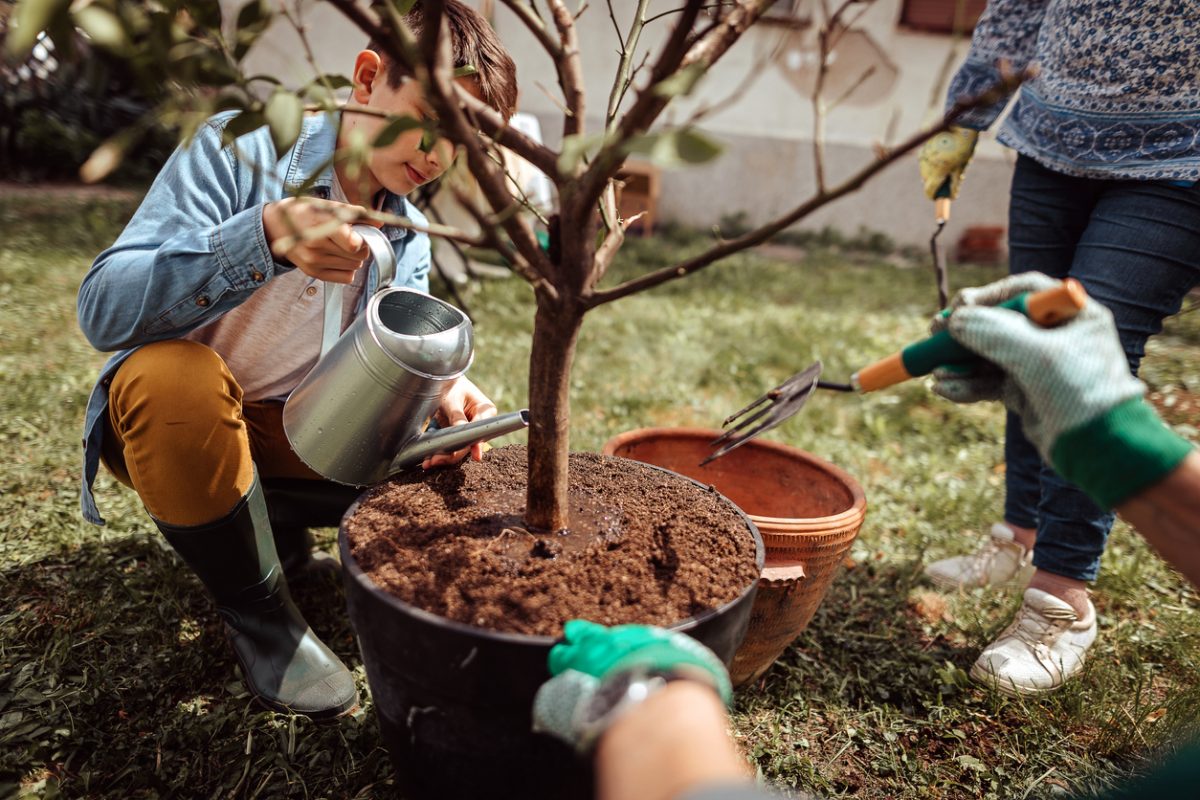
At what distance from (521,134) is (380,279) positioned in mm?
405

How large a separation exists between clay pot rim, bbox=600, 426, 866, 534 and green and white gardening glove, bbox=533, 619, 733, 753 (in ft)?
2.07

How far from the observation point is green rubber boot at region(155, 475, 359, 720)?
4.81 feet

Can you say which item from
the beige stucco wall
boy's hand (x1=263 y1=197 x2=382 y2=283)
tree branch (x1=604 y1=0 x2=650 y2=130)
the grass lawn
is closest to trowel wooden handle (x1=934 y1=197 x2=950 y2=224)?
the grass lawn

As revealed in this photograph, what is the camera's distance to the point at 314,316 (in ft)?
5.58

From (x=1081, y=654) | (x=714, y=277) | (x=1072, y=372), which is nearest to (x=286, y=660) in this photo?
(x=1072, y=372)

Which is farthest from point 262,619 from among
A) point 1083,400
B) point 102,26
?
point 1083,400

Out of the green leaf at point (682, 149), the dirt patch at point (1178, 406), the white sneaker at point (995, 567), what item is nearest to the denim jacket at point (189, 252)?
the green leaf at point (682, 149)

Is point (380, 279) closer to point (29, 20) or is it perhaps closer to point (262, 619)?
point (262, 619)

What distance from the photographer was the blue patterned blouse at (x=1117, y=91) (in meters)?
1.65

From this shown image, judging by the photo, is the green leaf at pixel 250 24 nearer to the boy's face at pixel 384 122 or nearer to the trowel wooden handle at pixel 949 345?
the boy's face at pixel 384 122

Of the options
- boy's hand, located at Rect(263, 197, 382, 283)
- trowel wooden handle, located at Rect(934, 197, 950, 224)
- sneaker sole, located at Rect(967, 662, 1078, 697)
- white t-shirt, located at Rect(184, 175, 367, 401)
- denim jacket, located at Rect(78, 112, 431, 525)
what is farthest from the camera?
trowel wooden handle, located at Rect(934, 197, 950, 224)

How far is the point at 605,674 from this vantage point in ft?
2.77

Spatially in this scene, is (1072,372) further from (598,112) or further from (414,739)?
(598,112)

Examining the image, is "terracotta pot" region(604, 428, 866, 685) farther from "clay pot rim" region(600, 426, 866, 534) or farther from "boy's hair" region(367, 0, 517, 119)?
"boy's hair" region(367, 0, 517, 119)
